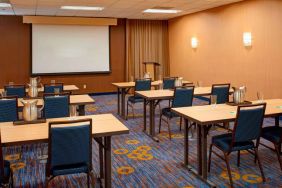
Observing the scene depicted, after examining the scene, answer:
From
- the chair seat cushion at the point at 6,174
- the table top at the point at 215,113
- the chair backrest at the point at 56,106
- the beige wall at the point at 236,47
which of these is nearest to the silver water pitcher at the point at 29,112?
the chair seat cushion at the point at 6,174

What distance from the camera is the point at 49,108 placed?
4.26 meters

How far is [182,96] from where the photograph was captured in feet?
16.9

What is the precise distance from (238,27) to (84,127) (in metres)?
6.02

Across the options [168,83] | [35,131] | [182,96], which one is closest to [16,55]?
[168,83]

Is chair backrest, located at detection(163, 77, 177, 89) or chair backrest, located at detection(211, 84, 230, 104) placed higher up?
chair backrest, located at detection(163, 77, 177, 89)

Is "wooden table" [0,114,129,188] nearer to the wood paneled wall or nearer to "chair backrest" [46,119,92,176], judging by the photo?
"chair backrest" [46,119,92,176]

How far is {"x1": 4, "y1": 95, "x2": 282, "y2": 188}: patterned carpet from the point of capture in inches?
137

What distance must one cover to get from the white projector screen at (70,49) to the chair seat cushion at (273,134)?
763 cm

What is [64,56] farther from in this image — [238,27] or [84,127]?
[84,127]

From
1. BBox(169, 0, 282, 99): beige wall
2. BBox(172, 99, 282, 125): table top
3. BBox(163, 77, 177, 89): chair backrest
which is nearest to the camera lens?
BBox(172, 99, 282, 125): table top

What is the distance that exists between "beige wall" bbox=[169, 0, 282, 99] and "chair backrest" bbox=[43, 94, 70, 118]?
452 centimetres

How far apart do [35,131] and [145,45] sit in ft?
28.3

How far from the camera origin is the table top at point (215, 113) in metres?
3.25

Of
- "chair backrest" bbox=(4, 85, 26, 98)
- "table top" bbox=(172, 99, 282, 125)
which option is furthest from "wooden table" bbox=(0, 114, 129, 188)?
"chair backrest" bbox=(4, 85, 26, 98)
